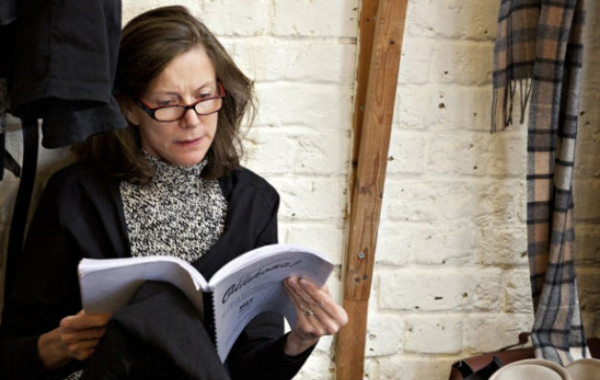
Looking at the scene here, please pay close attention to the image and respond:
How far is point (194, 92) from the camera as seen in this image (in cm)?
115

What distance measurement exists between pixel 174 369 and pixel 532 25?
100 cm

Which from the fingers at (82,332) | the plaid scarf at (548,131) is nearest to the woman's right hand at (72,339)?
the fingers at (82,332)

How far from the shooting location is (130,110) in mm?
1184

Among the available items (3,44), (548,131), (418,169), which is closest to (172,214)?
(3,44)

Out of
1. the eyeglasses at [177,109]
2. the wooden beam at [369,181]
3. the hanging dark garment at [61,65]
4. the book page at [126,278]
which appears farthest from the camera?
the wooden beam at [369,181]

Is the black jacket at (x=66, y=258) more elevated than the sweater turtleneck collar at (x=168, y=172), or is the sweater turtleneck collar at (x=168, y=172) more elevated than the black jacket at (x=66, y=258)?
the sweater turtleneck collar at (x=168, y=172)

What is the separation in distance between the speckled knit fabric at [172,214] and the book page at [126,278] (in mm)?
193

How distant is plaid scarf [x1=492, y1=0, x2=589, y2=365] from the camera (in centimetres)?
142

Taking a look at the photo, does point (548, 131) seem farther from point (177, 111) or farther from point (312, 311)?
point (177, 111)

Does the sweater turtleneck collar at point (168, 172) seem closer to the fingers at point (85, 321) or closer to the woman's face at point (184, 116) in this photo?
the woman's face at point (184, 116)

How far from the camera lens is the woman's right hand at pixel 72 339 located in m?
1.03

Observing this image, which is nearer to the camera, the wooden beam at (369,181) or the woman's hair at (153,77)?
the woman's hair at (153,77)

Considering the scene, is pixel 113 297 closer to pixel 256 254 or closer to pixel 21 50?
pixel 256 254

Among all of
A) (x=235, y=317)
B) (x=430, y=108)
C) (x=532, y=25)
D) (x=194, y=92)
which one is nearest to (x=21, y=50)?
(x=194, y=92)
